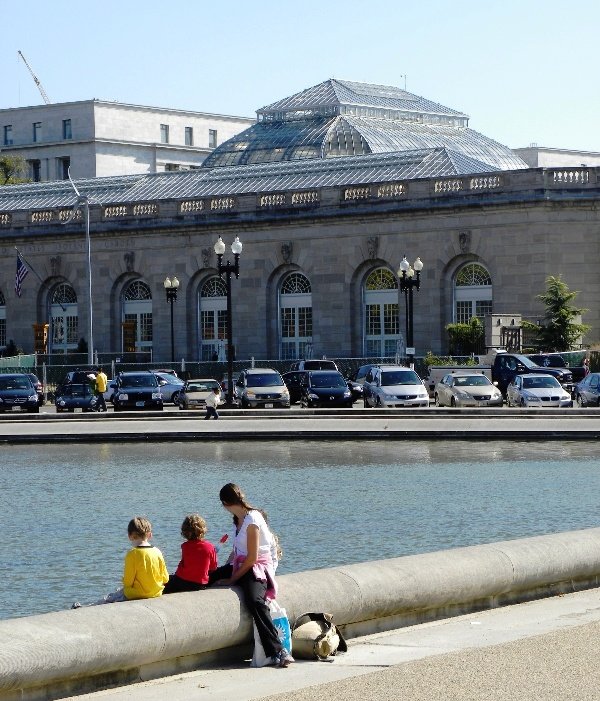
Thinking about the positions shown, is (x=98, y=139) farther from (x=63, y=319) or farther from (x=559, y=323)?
(x=559, y=323)

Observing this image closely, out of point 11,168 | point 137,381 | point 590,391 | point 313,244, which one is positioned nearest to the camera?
point 590,391

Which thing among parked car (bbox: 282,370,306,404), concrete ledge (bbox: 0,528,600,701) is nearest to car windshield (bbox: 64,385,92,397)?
parked car (bbox: 282,370,306,404)

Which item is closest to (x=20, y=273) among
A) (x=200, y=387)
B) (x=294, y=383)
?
(x=294, y=383)

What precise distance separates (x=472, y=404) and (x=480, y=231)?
24.7 m

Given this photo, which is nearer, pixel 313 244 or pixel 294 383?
pixel 294 383

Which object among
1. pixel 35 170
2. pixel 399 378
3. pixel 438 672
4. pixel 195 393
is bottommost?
pixel 438 672

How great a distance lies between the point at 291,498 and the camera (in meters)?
30.7

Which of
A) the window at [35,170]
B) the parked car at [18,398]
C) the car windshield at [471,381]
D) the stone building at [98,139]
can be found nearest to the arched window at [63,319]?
the parked car at [18,398]

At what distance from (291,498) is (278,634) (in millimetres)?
15915

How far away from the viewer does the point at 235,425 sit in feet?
155

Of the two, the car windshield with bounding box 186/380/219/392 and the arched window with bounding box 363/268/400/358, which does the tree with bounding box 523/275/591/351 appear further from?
the car windshield with bounding box 186/380/219/392

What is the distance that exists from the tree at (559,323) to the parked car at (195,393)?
19.0 m

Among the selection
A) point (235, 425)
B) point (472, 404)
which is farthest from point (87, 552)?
point (472, 404)

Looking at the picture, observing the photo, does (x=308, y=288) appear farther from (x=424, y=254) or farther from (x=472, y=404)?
(x=472, y=404)
